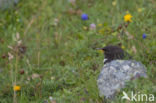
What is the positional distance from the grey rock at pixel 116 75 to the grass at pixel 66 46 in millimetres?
92

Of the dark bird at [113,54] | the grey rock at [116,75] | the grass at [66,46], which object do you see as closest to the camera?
the grey rock at [116,75]

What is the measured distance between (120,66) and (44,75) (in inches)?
66.6

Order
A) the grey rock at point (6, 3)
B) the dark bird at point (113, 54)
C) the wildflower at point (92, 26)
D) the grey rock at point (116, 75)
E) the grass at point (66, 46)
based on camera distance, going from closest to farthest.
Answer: the grey rock at point (116, 75) → the grass at point (66, 46) → the dark bird at point (113, 54) → the wildflower at point (92, 26) → the grey rock at point (6, 3)

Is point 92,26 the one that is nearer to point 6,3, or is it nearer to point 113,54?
point 113,54

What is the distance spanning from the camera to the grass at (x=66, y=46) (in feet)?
14.6

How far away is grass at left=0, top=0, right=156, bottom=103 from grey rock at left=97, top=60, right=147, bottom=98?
0.09 meters

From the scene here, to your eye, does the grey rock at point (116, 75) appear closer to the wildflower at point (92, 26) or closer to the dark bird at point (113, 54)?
the dark bird at point (113, 54)

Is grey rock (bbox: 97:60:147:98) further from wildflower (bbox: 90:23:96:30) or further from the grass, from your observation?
wildflower (bbox: 90:23:96:30)

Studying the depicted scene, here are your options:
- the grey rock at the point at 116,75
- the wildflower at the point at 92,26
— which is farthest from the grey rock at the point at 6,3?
the grey rock at the point at 116,75

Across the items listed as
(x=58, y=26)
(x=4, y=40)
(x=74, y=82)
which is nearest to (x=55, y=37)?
(x=58, y=26)

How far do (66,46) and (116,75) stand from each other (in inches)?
95.3

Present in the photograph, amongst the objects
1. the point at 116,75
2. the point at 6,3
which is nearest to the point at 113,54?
the point at 116,75

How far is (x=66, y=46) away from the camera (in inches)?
245

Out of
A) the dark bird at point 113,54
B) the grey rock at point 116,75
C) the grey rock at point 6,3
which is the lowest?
the grey rock at point 116,75
